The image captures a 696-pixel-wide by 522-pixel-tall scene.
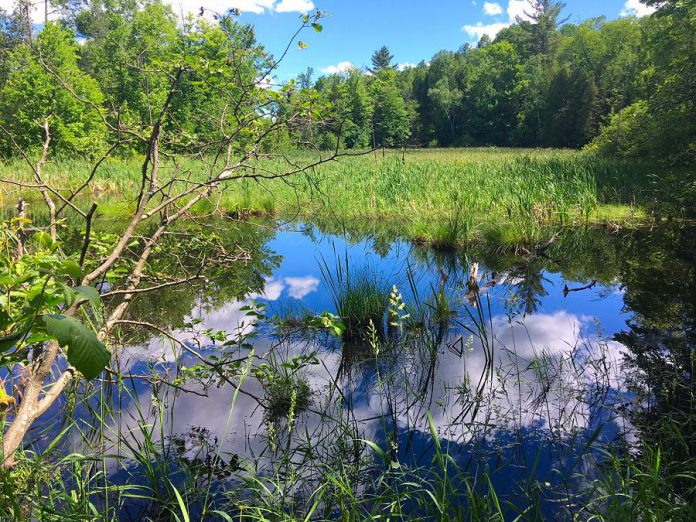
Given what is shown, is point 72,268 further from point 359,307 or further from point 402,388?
point 359,307

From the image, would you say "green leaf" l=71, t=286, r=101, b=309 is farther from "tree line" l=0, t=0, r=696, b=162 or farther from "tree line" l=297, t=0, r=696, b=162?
"tree line" l=297, t=0, r=696, b=162

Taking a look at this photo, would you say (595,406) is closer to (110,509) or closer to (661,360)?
(661,360)

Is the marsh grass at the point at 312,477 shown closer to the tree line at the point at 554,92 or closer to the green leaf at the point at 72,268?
the green leaf at the point at 72,268

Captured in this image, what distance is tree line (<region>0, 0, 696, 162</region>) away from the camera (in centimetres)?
332

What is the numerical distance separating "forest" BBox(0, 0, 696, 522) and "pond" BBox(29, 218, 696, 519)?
0.02 meters

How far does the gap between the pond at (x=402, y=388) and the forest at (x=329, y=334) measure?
2cm

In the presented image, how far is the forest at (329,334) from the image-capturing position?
6.08ft

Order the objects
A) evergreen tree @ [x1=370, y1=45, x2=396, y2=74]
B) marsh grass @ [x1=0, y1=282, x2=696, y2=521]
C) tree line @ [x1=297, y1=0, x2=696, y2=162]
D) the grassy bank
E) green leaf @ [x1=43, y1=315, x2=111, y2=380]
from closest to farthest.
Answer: green leaf @ [x1=43, y1=315, x2=111, y2=380], marsh grass @ [x1=0, y1=282, x2=696, y2=521], the grassy bank, tree line @ [x1=297, y1=0, x2=696, y2=162], evergreen tree @ [x1=370, y1=45, x2=396, y2=74]

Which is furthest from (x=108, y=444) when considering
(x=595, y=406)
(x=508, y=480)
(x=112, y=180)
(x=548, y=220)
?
(x=112, y=180)

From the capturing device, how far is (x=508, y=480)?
2.16m

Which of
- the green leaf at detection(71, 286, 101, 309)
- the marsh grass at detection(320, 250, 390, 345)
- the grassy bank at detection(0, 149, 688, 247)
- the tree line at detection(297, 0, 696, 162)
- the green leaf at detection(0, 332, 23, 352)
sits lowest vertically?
the green leaf at detection(0, 332, 23, 352)

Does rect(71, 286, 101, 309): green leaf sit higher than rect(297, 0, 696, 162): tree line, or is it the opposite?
rect(297, 0, 696, 162): tree line

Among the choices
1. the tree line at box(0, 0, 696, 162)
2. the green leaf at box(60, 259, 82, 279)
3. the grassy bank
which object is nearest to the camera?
the green leaf at box(60, 259, 82, 279)

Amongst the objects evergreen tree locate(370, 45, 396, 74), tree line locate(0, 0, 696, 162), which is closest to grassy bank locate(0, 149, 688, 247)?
tree line locate(0, 0, 696, 162)
